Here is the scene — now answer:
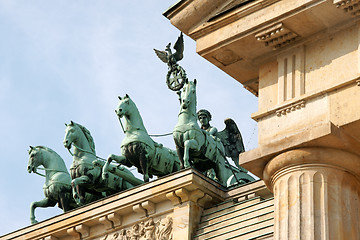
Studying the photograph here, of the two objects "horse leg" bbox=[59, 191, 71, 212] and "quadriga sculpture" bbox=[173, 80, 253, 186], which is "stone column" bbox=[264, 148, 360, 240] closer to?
"quadriga sculpture" bbox=[173, 80, 253, 186]

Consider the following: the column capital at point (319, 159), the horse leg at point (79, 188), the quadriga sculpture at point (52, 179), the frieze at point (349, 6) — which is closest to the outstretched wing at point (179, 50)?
the horse leg at point (79, 188)

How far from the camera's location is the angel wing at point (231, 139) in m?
33.8

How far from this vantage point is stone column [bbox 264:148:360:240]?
16.1 metres

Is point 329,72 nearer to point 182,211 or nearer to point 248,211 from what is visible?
point 248,211

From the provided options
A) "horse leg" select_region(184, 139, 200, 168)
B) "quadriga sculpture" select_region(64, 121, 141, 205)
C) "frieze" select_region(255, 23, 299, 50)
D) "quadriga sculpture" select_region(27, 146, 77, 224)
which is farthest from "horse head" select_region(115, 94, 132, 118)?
"frieze" select_region(255, 23, 299, 50)

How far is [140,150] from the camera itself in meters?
31.9

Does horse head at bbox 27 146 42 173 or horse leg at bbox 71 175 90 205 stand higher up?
horse head at bbox 27 146 42 173

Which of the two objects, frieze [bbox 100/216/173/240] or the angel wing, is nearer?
frieze [bbox 100/216/173/240]

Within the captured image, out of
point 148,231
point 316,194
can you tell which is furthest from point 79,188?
point 316,194

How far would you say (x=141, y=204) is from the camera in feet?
97.4

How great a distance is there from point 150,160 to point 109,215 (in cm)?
257

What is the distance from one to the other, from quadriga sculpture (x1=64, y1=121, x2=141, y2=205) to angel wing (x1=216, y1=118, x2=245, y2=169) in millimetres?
2851

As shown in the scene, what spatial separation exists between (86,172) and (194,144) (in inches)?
159

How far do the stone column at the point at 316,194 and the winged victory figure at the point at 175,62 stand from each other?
14965 mm
